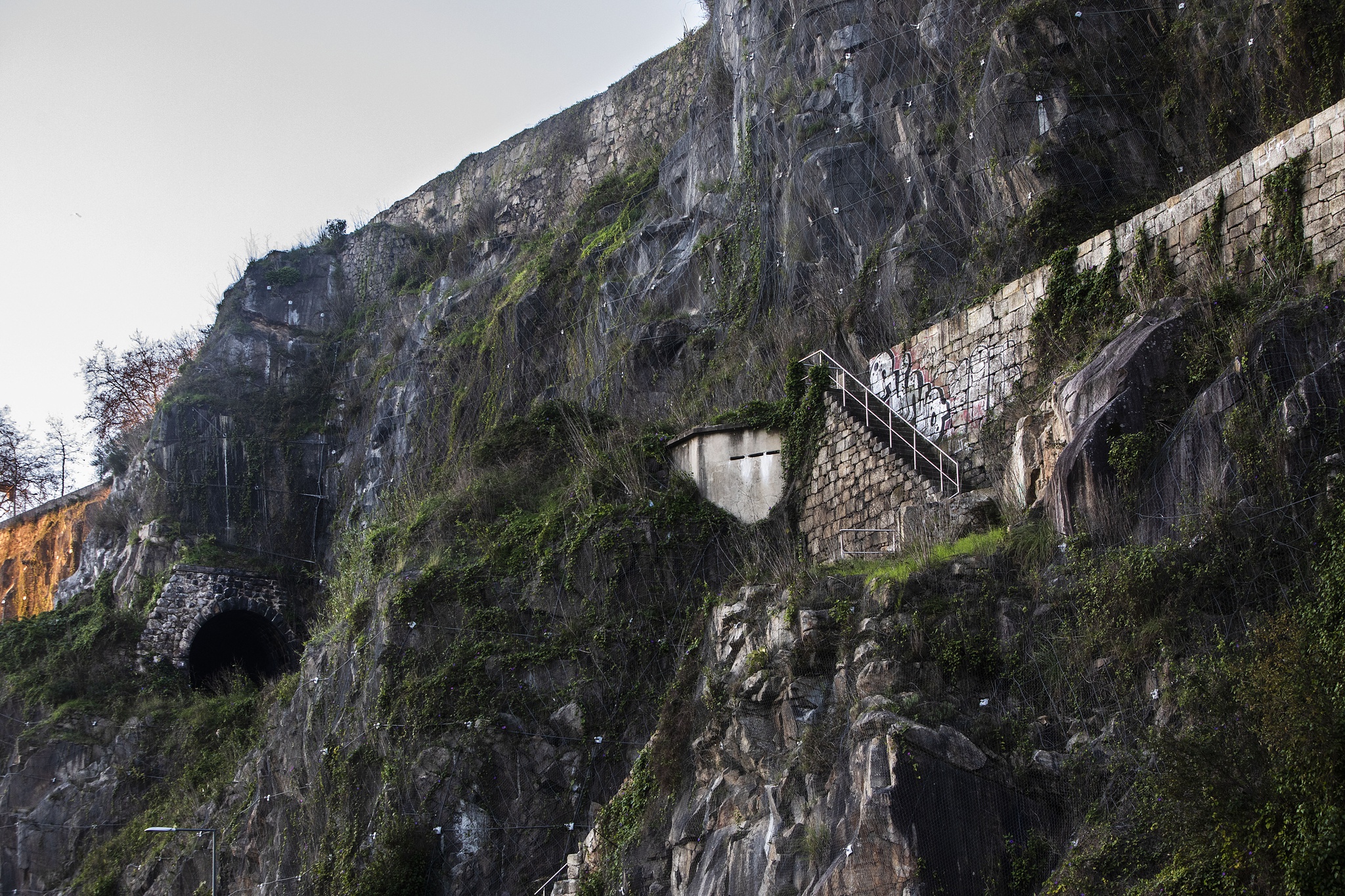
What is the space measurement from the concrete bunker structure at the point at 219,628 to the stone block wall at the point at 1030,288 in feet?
60.3

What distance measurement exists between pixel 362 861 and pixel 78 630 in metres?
16.4

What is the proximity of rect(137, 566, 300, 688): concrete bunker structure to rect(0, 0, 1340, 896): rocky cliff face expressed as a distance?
2.47 ft

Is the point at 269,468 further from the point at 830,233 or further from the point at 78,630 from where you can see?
the point at 830,233

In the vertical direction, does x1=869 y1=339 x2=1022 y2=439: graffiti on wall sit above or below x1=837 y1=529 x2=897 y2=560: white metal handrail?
above

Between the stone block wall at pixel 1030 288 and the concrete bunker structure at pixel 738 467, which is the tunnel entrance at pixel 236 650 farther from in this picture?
the stone block wall at pixel 1030 288

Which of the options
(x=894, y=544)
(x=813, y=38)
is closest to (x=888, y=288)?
(x=894, y=544)

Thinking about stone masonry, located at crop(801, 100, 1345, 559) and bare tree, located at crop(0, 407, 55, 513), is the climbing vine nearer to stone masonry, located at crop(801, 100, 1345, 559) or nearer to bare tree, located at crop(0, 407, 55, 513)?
stone masonry, located at crop(801, 100, 1345, 559)

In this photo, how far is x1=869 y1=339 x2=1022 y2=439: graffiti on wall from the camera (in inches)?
563

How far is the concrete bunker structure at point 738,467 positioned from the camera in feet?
55.7

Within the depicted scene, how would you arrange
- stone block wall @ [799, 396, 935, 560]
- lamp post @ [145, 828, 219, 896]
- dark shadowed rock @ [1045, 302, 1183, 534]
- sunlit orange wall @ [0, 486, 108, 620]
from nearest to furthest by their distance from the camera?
1. dark shadowed rock @ [1045, 302, 1183, 534]
2. stone block wall @ [799, 396, 935, 560]
3. lamp post @ [145, 828, 219, 896]
4. sunlit orange wall @ [0, 486, 108, 620]

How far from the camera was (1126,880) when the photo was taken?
7488 mm

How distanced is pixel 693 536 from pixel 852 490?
283 cm

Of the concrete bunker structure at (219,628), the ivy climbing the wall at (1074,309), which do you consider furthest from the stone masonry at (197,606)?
the ivy climbing the wall at (1074,309)

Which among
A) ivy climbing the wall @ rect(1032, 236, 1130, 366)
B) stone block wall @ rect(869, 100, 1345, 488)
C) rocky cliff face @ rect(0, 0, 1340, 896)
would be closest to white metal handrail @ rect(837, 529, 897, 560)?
rocky cliff face @ rect(0, 0, 1340, 896)
